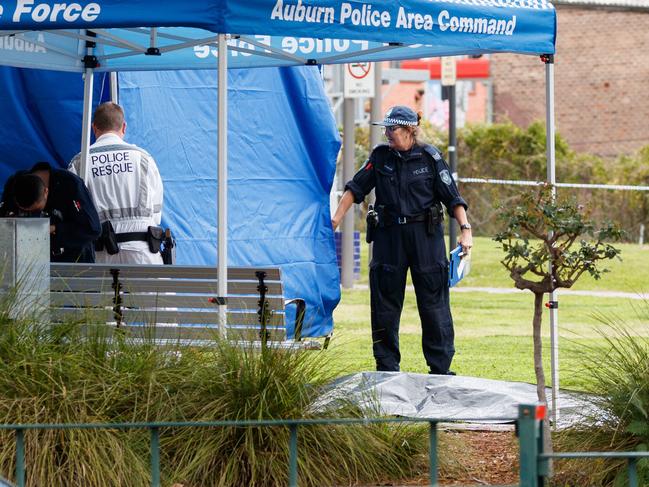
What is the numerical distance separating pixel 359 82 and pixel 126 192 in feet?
30.3

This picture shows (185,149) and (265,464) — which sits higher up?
(185,149)

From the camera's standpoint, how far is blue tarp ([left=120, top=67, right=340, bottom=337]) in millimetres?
12938

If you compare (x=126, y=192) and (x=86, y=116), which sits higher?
(x=86, y=116)

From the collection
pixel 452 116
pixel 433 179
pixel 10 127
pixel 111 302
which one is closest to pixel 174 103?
pixel 10 127

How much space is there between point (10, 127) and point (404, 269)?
458cm

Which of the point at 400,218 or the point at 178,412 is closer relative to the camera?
the point at 178,412

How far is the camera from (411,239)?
379 inches

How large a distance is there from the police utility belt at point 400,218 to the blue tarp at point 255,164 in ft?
9.71

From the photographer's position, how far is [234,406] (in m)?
6.62

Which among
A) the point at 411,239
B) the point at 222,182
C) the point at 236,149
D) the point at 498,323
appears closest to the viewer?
the point at 222,182

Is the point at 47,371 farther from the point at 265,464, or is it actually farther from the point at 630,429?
the point at 630,429

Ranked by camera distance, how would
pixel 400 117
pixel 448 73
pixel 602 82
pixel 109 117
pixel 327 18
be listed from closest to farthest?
pixel 327 18 < pixel 400 117 < pixel 109 117 < pixel 448 73 < pixel 602 82

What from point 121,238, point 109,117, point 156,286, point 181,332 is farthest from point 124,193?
point 181,332

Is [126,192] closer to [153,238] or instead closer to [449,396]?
[153,238]
